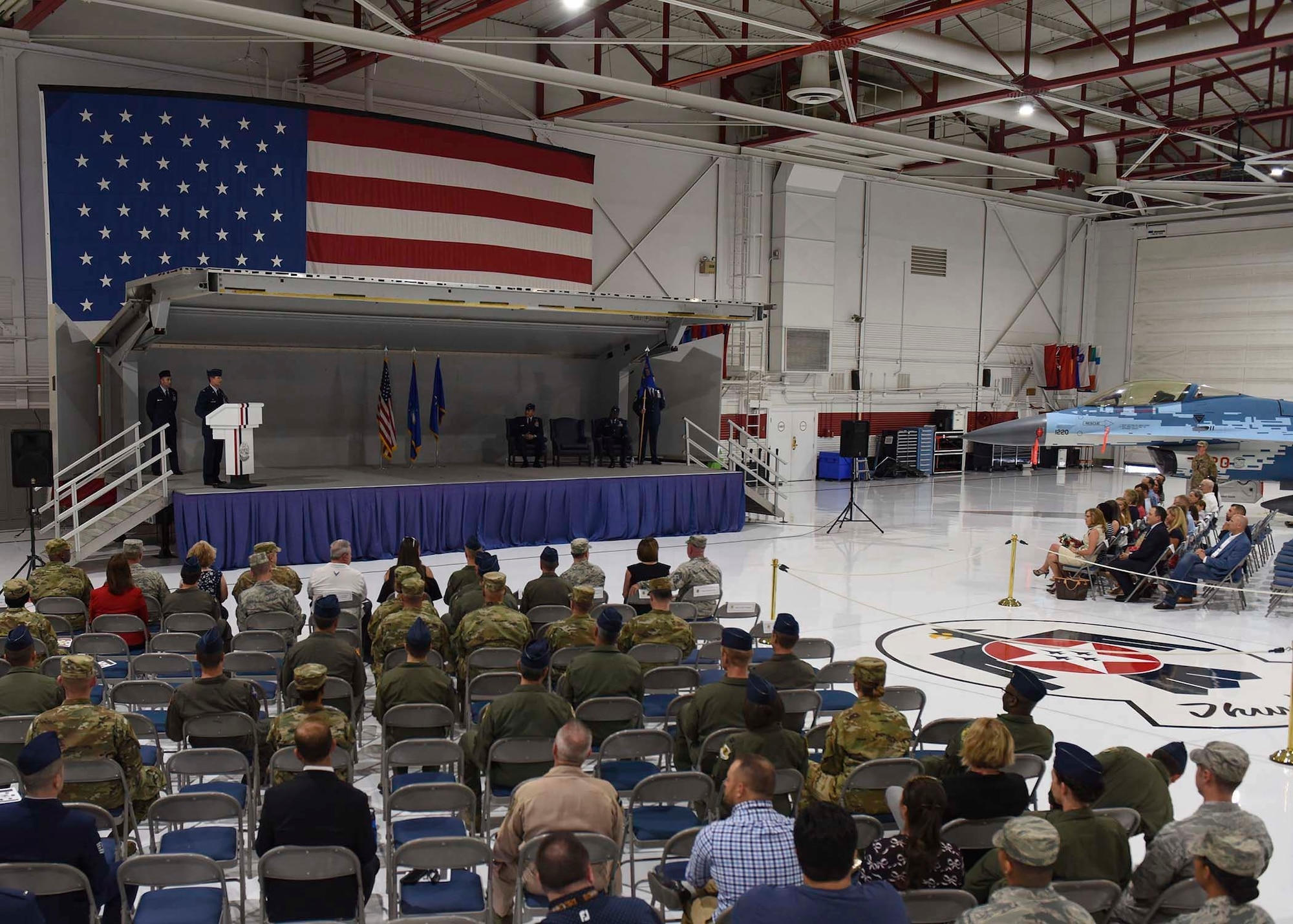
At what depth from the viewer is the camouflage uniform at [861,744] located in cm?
Result: 467

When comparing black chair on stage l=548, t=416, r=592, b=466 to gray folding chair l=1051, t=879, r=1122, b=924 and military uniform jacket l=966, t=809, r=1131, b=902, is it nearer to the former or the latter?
military uniform jacket l=966, t=809, r=1131, b=902

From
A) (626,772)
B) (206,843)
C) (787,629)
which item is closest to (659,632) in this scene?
(787,629)

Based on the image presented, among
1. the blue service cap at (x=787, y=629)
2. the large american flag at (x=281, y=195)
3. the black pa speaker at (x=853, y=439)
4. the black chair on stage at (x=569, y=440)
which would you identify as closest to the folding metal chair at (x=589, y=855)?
the blue service cap at (x=787, y=629)

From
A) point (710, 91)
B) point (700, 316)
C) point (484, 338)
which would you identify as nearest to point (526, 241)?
point (484, 338)

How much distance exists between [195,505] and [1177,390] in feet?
45.5

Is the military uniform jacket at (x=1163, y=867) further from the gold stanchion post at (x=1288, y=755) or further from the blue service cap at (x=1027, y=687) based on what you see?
the gold stanchion post at (x=1288, y=755)

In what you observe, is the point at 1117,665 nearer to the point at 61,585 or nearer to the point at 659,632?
the point at 659,632

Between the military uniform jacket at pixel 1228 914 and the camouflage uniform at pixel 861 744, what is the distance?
1709 millimetres

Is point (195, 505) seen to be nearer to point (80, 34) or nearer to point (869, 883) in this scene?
point (80, 34)

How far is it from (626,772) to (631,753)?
28 cm

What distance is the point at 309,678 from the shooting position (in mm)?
4664

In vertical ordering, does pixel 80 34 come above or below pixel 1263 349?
above

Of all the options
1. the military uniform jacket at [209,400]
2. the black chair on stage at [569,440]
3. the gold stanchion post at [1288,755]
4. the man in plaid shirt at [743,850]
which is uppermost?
the military uniform jacket at [209,400]

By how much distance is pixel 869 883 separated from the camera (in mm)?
2926
